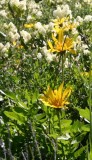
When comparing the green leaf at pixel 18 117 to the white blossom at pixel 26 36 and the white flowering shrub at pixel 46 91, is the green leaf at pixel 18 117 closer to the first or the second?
the white flowering shrub at pixel 46 91

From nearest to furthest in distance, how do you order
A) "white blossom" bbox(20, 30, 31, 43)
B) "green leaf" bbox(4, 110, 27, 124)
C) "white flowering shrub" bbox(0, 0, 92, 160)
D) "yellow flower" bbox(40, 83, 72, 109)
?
"yellow flower" bbox(40, 83, 72, 109)
"white flowering shrub" bbox(0, 0, 92, 160)
"green leaf" bbox(4, 110, 27, 124)
"white blossom" bbox(20, 30, 31, 43)

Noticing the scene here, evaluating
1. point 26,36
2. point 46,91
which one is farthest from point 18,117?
point 26,36

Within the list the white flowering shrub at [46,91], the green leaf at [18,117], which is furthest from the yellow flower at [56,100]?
the green leaf at [18,117]

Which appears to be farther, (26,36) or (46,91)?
(26,36)

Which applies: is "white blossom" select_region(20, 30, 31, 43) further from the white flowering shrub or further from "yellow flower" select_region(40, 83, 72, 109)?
"yellow flower" select_region(40, 83, 72, 109)

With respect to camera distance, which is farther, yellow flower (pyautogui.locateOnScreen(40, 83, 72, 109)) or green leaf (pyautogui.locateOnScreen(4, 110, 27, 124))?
green leaf (pyautogui.locateOnScreen(4, 110, 27, 124))

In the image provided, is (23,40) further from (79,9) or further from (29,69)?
(79,9)

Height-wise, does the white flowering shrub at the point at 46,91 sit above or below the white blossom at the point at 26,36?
below

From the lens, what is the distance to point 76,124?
192cm

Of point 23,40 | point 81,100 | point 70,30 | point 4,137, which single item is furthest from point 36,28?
point 4,137

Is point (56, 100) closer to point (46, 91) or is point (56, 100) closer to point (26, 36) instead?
point (46, 91)

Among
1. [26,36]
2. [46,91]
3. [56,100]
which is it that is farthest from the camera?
[26,36]

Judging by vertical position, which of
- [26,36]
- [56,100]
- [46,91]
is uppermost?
[26,36]

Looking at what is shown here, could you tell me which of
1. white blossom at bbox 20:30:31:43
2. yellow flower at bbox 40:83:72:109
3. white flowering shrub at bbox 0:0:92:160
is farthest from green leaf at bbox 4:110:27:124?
white blossom at bbox 20:30:31:43
